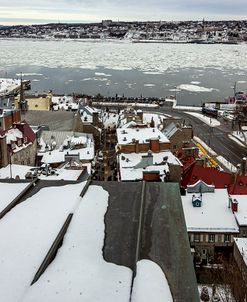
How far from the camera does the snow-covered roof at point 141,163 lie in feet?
102

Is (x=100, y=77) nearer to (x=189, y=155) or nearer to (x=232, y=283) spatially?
(x=189, y=155)

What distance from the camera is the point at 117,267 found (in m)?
9.41

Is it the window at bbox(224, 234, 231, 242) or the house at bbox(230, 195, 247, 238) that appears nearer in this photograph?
the house at bbox(230, 195, 247, 238)

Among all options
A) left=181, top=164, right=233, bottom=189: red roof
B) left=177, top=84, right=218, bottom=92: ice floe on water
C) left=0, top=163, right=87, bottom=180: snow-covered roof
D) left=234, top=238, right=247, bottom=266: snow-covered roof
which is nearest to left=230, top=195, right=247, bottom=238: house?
left=234, top=238, right=247, bottom=266: snow-covered roof

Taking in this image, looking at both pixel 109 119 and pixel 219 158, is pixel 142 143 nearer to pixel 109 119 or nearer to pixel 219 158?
pixel 219 158

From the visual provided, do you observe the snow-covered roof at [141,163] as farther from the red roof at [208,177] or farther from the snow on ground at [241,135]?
the snow on ground at [241,135]

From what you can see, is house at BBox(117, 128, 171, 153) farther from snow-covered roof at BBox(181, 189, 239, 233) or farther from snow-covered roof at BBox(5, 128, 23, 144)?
snow-covered roof at BBox(181, 189, 239, 233)

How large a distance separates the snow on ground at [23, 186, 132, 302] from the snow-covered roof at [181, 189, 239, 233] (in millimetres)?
12859

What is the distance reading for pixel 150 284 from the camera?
8812 mm

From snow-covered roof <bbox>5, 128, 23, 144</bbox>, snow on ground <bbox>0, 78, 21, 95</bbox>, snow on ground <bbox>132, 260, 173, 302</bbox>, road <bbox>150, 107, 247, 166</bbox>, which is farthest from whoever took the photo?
snow on ground <bbox>0, 78, 21, 95</bbox>

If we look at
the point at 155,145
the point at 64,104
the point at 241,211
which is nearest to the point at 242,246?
the point at 241,211

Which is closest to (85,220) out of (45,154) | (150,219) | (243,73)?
(150,219)

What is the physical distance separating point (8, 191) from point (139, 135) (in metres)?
26.7

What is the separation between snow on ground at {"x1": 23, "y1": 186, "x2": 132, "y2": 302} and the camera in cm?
849
